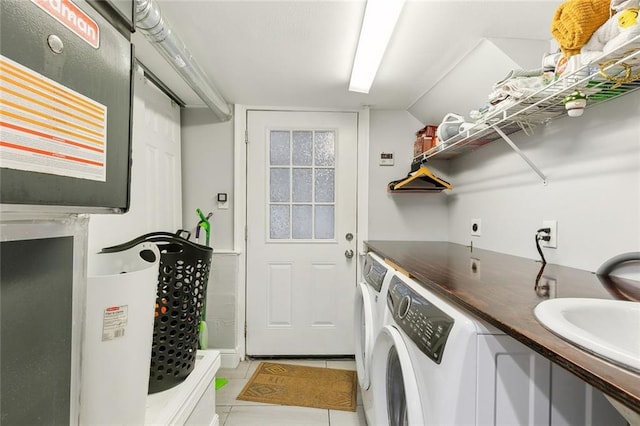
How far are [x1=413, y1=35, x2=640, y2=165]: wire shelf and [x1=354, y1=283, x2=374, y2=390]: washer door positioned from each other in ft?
3.41

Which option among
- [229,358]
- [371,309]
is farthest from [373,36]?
[229,358]

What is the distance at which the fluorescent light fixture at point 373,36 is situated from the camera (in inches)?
48.4

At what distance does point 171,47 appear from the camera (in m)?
1.42

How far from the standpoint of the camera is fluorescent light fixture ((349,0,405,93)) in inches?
48.4

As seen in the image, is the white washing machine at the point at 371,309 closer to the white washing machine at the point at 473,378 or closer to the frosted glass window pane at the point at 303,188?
the white washing machine at the point at 473,378

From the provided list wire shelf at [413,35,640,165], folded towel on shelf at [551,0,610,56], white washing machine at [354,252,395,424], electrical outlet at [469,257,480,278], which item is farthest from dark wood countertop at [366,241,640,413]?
A: folded towel on shelf at [551,0,610,56]

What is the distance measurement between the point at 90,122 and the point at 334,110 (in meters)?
2.16

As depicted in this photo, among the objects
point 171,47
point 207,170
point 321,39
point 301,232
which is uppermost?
point 321,39

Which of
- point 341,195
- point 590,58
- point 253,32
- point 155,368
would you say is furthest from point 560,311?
point 341,195

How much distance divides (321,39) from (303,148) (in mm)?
1132

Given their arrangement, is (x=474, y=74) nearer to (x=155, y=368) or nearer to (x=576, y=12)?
(x=576, y=12)

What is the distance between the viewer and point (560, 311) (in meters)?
0.71

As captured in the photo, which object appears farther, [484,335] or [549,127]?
[549,127]

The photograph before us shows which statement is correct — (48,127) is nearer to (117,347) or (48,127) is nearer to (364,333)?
(117,347)
